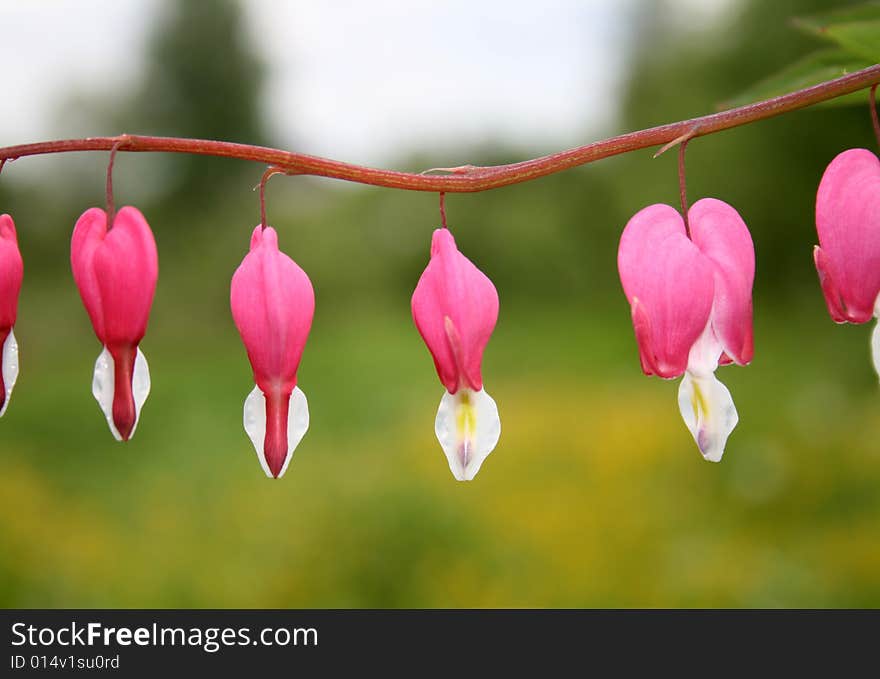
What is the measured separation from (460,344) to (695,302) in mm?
152

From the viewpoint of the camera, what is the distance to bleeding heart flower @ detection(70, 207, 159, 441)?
557 millimetres

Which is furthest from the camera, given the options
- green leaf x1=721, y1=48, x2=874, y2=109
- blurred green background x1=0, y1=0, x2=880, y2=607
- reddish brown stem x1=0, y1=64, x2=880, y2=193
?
blurred green background x1=0, y1=0, x2=880, y2=607

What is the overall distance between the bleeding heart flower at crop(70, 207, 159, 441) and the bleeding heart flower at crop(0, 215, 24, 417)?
0.06 meters

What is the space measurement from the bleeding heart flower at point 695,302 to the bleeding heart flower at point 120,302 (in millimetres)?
314

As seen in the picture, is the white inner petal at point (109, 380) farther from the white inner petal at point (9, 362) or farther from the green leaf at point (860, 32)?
the green leaf at point (860, 32)

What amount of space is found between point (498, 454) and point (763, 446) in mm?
1143

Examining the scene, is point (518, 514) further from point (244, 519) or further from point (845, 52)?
point (845, 52)

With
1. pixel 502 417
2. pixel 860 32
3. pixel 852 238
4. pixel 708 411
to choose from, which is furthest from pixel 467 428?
pixel 502 417

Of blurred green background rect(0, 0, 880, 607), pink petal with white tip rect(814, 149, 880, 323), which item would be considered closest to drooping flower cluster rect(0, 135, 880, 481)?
pink petal with white tip rect(814, 149, 880, 323)

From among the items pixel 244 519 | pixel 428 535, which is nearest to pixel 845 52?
pixel 428 535

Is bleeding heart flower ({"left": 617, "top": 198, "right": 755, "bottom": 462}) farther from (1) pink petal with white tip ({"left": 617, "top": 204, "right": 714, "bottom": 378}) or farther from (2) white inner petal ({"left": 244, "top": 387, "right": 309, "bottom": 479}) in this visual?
(2) white inner petal ({"left": 244, "top": 387, "right": 309, "bottom": 479})

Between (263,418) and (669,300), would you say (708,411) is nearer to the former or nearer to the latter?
(669,300)

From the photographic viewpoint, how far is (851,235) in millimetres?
547

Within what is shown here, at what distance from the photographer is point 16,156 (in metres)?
0.58
